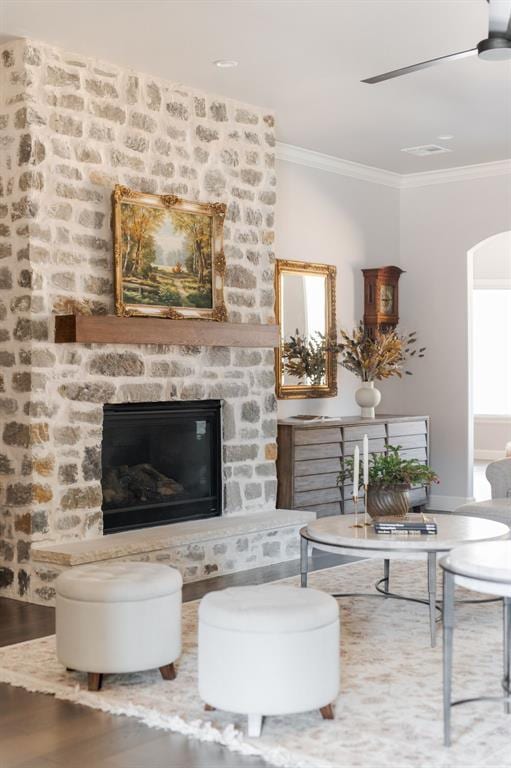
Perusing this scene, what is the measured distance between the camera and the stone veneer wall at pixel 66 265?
5570 millimetres

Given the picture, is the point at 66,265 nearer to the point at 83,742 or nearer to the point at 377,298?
the point at 83,742

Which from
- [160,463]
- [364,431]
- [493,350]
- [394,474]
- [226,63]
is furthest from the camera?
[493,350]

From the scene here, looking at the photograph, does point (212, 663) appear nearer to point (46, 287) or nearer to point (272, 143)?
point (46, 287)

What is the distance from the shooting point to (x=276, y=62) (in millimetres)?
5953

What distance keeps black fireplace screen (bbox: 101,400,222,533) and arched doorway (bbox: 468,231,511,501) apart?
7.60m

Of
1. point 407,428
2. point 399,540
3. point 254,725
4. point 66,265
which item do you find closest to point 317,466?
point 407,428

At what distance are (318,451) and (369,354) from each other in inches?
53.7

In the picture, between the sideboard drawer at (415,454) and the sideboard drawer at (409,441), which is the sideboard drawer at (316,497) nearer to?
the sideboard drawer at (409,441)

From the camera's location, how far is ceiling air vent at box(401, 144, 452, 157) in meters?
8.23

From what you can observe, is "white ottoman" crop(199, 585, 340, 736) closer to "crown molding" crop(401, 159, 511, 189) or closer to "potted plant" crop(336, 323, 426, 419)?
"potted plant" crop(336, 323, 426, 419)

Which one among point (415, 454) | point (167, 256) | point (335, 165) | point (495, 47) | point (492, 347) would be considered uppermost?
point (335, 165)

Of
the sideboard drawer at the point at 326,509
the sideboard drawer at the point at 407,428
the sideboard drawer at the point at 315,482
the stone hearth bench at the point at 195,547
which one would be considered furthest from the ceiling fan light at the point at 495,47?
the sideboard drawer at the point at 407,428

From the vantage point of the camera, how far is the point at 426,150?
329 inches

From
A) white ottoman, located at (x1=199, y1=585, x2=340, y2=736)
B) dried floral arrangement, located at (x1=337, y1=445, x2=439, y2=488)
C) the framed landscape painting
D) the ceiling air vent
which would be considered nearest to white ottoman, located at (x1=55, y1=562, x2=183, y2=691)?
white ottoman, located at (x1=199, y1=585, x2=340, y2=736)
